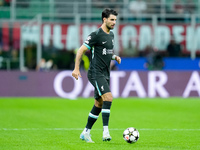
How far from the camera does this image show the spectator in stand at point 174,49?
22734mm

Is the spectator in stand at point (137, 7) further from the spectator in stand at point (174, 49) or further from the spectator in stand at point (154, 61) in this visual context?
the spectator in stand at point (154, 61)

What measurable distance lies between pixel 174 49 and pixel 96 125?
41.0 feet

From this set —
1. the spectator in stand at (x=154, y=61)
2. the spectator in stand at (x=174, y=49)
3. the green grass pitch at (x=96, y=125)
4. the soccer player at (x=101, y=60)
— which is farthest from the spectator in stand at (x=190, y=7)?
the soccer player at (x=101, y=60)

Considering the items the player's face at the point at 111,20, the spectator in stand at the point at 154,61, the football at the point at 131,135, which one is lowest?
the spectator in stand at the point at 154,61

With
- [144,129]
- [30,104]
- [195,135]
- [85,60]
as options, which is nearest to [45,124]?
[144,129]

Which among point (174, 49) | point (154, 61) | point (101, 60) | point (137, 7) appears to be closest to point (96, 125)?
point (101, 60)

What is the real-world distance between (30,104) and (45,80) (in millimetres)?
3611

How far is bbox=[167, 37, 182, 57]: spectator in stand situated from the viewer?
22.7 metres

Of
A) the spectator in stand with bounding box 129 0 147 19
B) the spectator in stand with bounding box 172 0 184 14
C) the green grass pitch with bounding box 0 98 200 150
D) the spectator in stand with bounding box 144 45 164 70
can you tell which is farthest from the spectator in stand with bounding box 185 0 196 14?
the green grass pitch with bounding box 0 98 200 150

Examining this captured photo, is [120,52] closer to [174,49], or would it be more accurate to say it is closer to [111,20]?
[174,49]

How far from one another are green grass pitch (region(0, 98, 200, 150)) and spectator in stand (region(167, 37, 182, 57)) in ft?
17.5

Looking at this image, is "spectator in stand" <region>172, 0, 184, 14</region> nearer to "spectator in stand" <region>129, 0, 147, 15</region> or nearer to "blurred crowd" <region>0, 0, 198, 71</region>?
"blurred crowd" <region>0, 0, 198, 71</region>

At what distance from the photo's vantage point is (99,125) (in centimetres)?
1114

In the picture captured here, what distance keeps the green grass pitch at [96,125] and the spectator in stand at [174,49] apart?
534 cm
